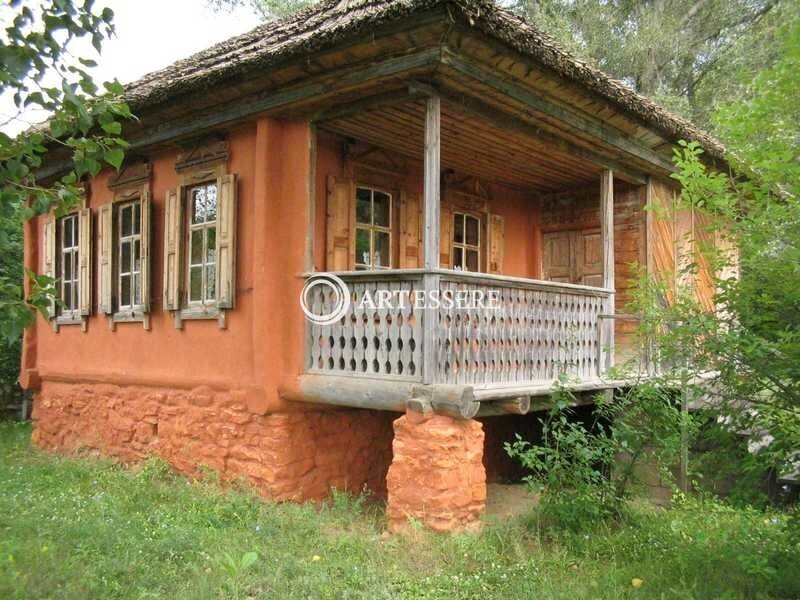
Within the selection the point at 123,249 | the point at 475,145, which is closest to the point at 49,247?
the point at 123,249

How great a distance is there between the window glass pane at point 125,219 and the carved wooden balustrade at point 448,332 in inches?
129

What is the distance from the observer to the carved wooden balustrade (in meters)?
5.82

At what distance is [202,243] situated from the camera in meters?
7.63

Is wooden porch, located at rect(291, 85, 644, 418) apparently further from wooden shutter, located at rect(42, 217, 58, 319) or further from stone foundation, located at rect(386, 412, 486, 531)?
wooden shutter, located at rect(42, 217, 58, 319)

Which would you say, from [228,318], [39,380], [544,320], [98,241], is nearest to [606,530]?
[544,320]

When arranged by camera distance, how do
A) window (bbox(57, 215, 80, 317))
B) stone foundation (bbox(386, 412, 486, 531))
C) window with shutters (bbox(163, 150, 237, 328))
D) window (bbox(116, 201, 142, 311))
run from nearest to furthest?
1. stone foundation (bbox(386, 412, 486, 531))
2. window with shutters (bbox(163, 150, 237, 328))
3. window (bbox(116, 201, 142, 311))
4. window (bbox(57, 215, 80, 317))

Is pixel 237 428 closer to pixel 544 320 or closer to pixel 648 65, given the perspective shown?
pixel 544 320

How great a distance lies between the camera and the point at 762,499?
175 inches

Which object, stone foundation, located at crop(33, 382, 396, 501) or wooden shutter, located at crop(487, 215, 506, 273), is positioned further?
wooden shutter, located at crop(487, 215, 506, 273)

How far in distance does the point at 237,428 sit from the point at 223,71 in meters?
3.36

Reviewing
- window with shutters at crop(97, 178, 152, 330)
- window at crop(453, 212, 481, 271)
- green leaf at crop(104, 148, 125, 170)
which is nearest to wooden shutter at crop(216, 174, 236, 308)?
window with shutters at crop(97, 178, 152, 330)

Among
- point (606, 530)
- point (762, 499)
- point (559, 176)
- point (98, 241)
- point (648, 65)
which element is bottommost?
point (606, 530)

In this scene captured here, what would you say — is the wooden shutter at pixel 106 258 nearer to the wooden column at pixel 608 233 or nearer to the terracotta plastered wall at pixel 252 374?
the terracotta plastered wall at pixel 252 374

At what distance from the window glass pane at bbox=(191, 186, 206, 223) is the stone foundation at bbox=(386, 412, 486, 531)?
3449 mm
